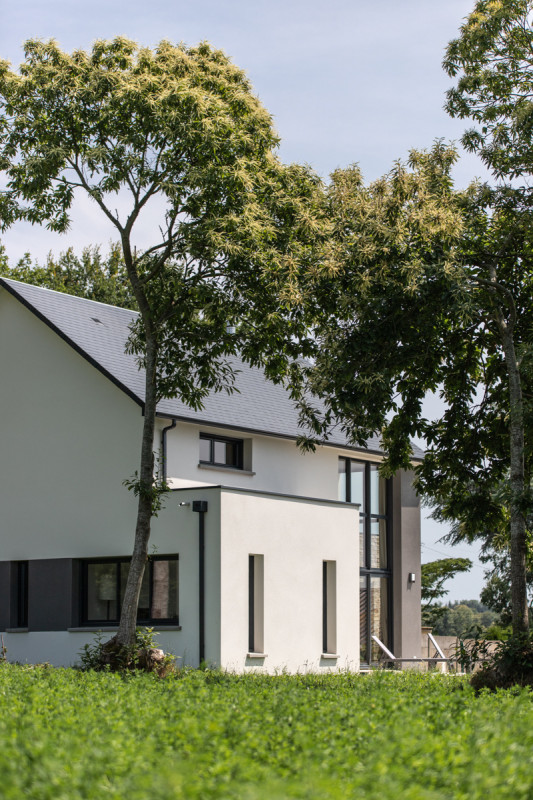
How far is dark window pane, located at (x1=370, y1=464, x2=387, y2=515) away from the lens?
2648 cm

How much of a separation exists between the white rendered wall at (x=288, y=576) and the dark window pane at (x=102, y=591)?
300 centimetres

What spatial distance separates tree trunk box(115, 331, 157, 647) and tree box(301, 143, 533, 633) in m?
2.93

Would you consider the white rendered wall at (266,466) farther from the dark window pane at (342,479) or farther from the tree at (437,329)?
the tree at (437,329)

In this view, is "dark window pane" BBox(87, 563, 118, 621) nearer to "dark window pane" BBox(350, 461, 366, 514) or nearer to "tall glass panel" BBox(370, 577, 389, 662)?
"dark window pane" BBox(350, 461, 366, 514)

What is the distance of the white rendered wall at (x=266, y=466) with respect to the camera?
21.5 m

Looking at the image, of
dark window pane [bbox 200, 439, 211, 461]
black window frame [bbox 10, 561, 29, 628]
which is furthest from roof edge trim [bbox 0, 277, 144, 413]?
black window frame [bbox 10, 561, 29, 628]

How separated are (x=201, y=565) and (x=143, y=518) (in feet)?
7.25

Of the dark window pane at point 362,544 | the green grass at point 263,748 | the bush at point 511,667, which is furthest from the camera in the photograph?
the dark window pane at point 362,544

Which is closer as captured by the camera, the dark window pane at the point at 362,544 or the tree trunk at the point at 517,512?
the tree trunk at the point at 517,512

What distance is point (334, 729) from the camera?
7297 mm

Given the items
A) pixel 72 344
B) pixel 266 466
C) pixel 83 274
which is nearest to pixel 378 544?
pixel 266 466

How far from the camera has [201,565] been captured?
63.5 ft

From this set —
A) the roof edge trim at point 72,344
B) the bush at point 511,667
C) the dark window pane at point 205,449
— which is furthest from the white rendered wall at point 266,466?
the bush at point 511,667

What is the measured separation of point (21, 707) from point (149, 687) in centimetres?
282
